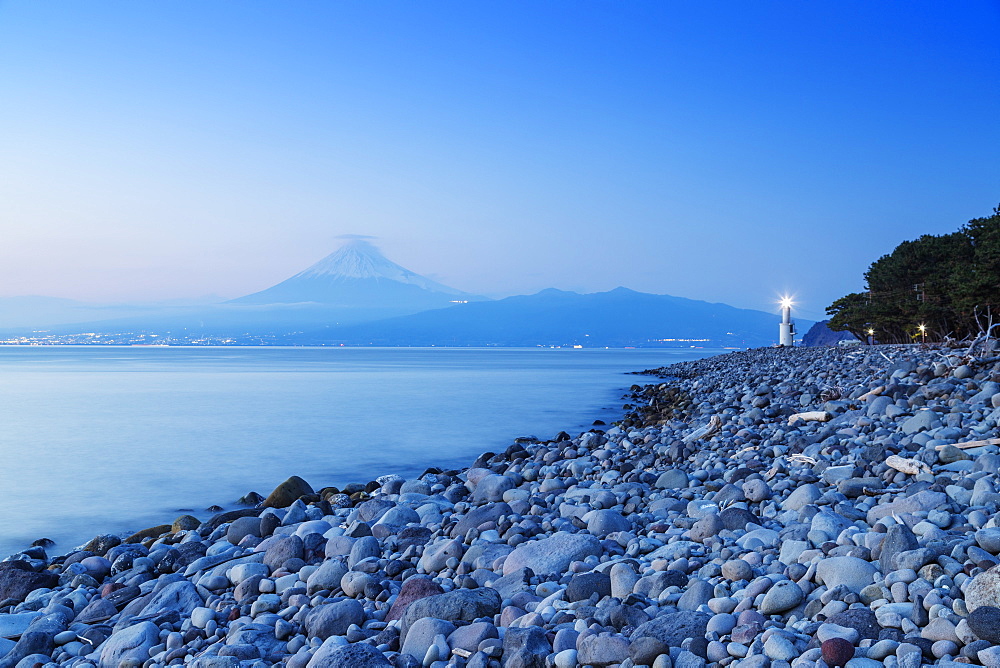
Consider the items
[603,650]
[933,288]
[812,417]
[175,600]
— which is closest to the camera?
[603,650]

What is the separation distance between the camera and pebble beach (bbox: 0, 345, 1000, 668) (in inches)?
134

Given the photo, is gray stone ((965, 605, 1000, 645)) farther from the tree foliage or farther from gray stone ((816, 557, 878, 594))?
the tree foliage

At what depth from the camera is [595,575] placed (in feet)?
14.2

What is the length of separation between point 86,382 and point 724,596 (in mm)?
52102

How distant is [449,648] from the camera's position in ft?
12.2

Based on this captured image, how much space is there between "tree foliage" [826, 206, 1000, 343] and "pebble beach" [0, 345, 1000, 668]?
22.4 m

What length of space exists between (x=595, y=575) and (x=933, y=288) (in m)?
41.2

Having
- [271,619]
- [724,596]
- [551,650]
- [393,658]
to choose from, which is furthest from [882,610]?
[271,619]

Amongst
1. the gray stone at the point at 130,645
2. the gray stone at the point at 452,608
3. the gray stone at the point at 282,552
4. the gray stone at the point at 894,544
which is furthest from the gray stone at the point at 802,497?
the gray stone at the point at 130,645

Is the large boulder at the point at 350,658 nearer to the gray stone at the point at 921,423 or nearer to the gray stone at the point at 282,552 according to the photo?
the gray stone at the point at 282,552

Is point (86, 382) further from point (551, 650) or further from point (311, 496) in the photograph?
point (551, 650)

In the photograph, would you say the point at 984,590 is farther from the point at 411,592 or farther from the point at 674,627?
the point at 411,592

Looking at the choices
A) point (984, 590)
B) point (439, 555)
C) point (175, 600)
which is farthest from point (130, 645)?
point (984, 590)

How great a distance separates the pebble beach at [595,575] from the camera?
341 cm
